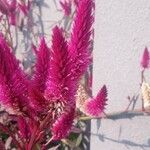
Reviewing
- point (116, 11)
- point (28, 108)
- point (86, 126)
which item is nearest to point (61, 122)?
point (28, 108)

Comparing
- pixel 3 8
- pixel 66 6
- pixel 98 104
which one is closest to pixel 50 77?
pixel 98 104

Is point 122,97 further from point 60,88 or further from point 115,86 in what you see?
point 60,88

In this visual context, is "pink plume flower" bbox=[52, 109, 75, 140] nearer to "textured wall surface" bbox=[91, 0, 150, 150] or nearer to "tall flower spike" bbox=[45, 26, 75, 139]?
"tall flower spike" bbox=[45, 26, 75, 139]

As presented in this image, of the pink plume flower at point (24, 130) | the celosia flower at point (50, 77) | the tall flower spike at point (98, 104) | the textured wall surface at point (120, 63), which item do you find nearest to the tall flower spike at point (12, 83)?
the celosia flower at point (50, 77)

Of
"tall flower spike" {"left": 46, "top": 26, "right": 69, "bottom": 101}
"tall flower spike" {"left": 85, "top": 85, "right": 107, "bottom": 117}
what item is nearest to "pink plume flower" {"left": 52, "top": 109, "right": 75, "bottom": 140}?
"tall flower spike" {"left": 46, "top": 26, "right": 69, "bottom": 101}

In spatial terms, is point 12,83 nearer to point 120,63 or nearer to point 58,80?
point 58,80

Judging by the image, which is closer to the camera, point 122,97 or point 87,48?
point 87,48
